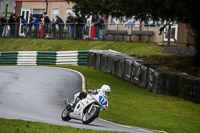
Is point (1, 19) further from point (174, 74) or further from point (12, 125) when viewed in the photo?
point (12, 125)

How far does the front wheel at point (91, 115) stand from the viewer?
485 inches

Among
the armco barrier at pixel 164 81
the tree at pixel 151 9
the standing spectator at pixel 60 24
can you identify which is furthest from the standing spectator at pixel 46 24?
the armco barrier at pixel 164 81

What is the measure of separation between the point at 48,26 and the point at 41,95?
2383 centimetres

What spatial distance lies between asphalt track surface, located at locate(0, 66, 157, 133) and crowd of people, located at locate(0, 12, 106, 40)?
1043 centimetres

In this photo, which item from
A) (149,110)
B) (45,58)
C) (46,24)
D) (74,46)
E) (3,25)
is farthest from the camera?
(3,25)

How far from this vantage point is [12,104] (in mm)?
16047

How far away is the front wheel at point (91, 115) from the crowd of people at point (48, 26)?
962 inches

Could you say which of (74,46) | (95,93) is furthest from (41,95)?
(74,46)

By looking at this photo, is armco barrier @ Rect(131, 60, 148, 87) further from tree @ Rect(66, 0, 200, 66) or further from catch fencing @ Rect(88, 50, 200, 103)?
tree @ Rect(66, 0, 200, 66)

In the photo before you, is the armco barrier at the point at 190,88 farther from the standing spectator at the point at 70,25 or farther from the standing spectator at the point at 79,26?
the standing spectator at the point at 70,25

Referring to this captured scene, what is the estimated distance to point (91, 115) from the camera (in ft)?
40.9

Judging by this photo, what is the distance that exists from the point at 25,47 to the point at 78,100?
3153 cm

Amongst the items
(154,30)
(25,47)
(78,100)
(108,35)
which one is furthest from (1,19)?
(78,100)

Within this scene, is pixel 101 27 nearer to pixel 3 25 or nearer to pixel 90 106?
pixel 3 25
